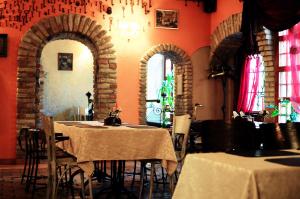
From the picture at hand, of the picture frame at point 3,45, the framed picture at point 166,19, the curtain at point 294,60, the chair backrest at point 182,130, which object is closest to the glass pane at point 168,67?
the framed picture at point 166,19

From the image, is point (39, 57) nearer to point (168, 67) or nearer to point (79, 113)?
point (79, 113)

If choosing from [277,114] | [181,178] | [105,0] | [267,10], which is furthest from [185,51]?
[181,178]

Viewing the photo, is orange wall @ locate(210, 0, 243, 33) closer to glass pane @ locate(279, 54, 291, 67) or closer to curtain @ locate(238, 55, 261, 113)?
curtain @ locate(238, 55, 261, 113)

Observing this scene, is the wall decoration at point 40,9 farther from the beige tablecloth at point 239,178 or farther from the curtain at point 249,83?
the beige tablecloth at point 239,178

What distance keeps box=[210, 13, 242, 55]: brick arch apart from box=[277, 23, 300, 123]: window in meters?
0.86

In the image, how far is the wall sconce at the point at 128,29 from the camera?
26.9ft

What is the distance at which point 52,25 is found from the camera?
7.75 metres

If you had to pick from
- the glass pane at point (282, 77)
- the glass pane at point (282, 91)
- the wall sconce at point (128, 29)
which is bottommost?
the glass pane at point (282, 91)

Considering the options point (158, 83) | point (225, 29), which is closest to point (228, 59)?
point (225, 29)

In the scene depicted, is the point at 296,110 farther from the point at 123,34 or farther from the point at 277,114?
the point at 123,34

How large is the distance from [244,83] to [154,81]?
5.66 meters

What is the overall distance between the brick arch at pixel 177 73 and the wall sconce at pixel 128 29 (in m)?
0.43

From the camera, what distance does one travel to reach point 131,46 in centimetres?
828

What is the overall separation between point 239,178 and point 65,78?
11314 millimetres
